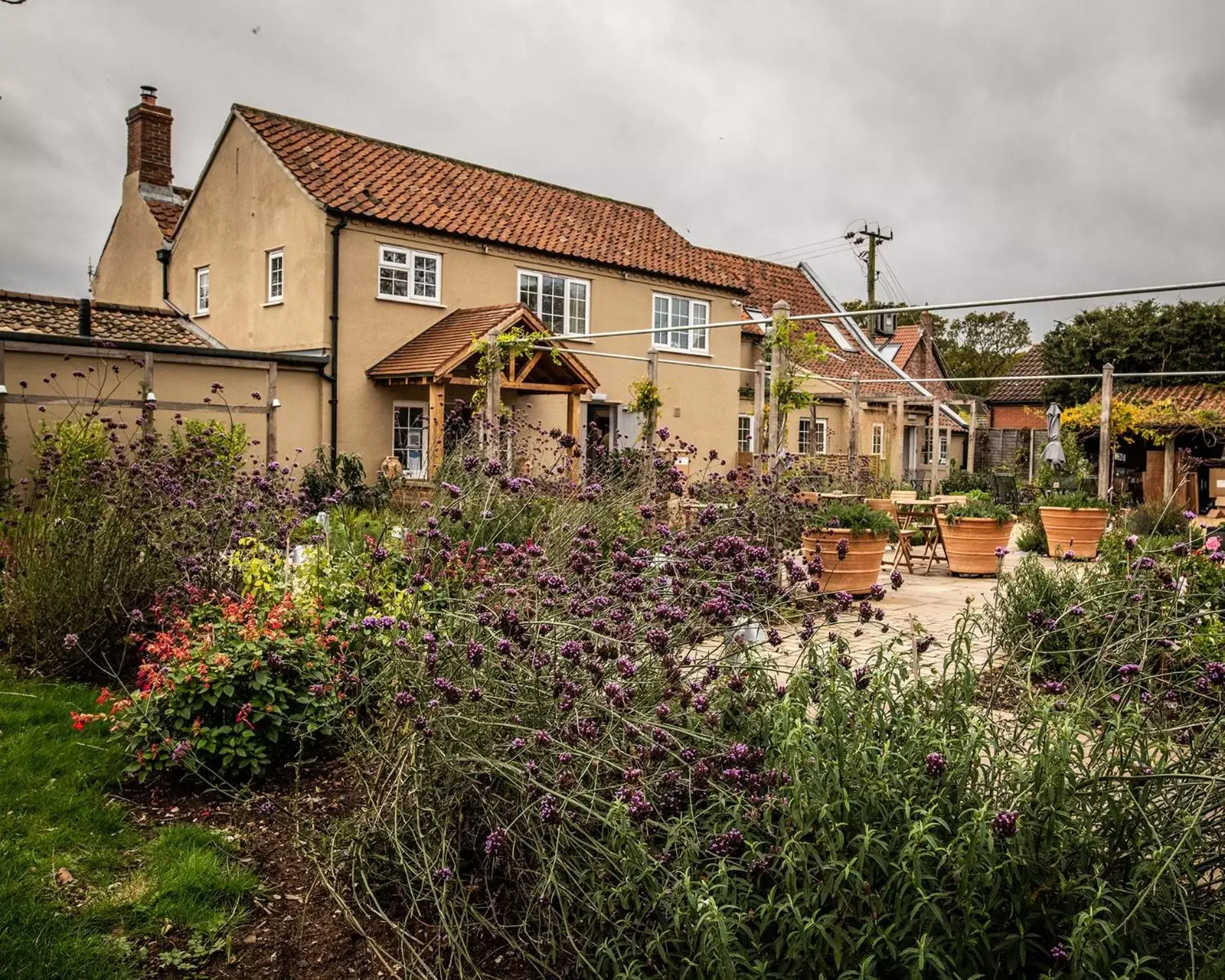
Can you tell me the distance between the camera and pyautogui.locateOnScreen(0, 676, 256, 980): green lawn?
2.91 m

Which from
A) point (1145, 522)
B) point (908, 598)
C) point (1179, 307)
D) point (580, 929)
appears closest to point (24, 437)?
point (908, 598)

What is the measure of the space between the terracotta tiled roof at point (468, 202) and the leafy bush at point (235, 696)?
12.9 meters

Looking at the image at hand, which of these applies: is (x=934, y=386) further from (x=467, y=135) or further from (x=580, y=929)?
(x=580, y=929)

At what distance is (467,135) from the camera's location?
23.3m

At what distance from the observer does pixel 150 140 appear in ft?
69.0

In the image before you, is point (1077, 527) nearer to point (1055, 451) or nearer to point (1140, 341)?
point (1055, 451)

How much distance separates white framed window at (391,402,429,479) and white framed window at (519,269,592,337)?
11.6 ft

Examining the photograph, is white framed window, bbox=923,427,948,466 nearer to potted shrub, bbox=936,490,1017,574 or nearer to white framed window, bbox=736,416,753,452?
white framed window, bbox=736,416,753,452

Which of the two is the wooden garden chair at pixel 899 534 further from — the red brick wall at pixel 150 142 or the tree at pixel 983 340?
the tree at pixel 983 340

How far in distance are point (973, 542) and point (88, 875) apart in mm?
10379

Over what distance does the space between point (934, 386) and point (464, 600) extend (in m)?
34.7

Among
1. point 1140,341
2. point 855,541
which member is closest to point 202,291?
point 855,541

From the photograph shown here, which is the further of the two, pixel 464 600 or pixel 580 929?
pixel 464 600

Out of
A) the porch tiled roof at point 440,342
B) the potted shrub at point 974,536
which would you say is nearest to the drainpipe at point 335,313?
the porch tiled roof at point 440,342
